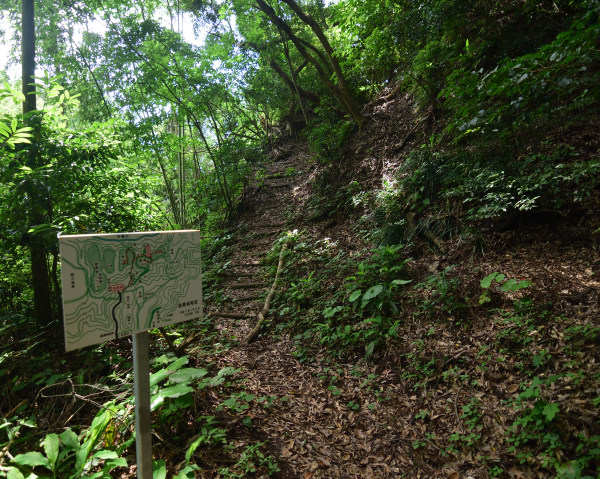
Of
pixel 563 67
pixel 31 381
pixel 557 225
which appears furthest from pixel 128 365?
pixel 557 225

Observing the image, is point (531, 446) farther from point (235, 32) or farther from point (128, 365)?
point (235, 32)

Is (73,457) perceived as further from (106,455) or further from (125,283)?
(125,283)

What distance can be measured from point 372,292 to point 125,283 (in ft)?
9.69

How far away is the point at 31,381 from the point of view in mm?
2908

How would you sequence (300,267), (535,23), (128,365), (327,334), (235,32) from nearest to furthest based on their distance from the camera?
1. (128,365)
2. (327,334)
3. (535,23)
4. (300,267)
5. (235,32)

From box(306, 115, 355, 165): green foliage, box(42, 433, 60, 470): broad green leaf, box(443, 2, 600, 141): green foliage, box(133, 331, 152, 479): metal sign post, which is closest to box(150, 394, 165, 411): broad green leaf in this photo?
box(133, 331, 152, 479): metal sign post

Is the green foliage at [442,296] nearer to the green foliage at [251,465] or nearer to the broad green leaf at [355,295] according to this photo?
the broad green leaf at [355,295]

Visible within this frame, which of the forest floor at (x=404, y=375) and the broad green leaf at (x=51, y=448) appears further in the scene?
the forest floor at (x=404, y=375)

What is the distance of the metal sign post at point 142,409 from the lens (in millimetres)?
1841

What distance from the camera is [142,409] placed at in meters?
1.87

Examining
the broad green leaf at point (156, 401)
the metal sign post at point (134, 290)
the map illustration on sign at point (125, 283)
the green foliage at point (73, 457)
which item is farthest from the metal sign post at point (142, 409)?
the broad green leaf at point (156, 401)

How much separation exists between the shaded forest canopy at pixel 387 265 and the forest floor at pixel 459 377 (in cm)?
2

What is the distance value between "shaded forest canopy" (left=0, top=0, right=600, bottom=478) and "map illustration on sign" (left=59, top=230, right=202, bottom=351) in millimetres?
942

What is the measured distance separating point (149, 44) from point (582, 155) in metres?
8.24
